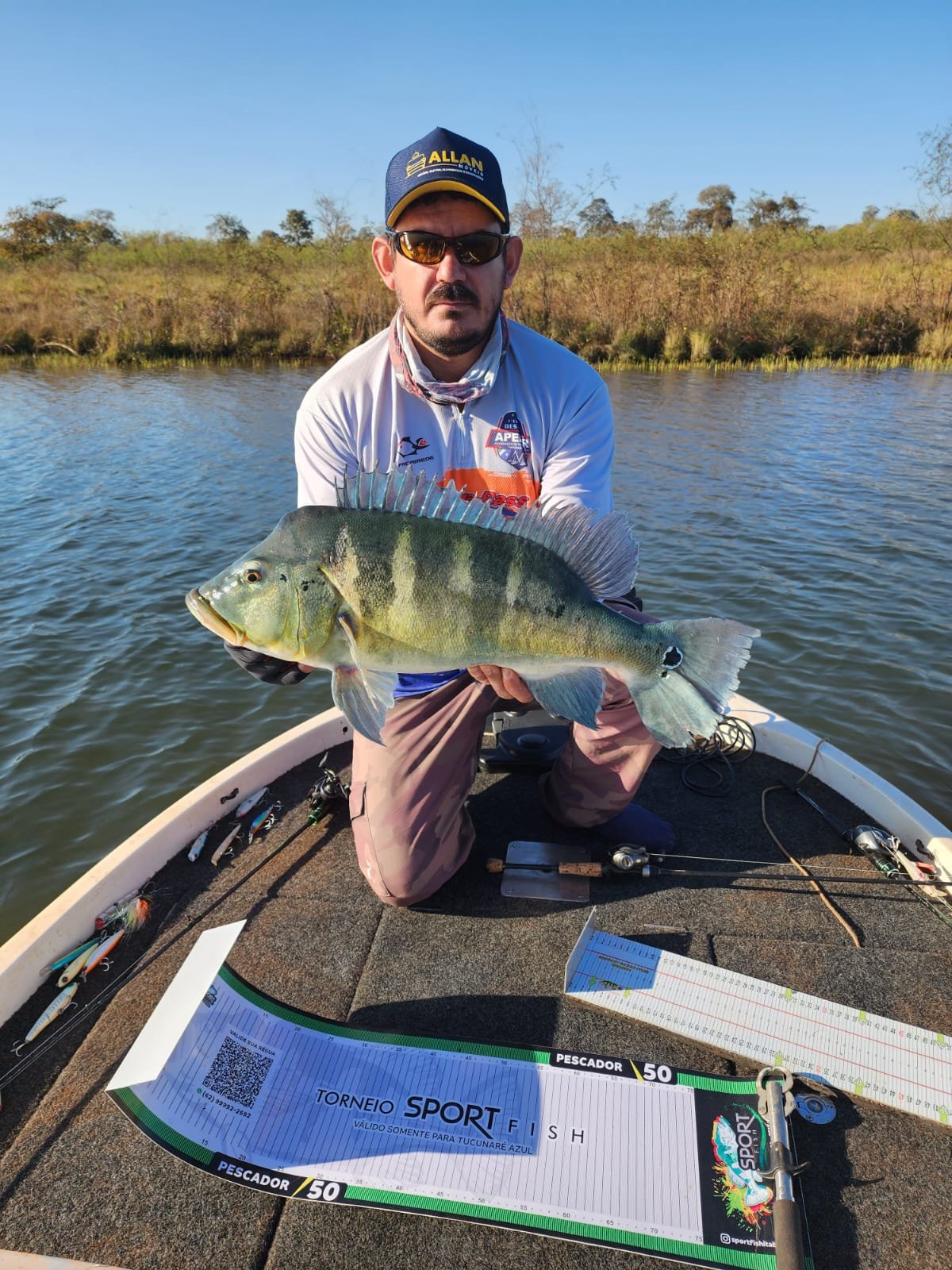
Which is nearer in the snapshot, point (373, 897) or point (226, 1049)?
point (226, 1049)

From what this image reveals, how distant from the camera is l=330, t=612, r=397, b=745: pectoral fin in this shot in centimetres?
250

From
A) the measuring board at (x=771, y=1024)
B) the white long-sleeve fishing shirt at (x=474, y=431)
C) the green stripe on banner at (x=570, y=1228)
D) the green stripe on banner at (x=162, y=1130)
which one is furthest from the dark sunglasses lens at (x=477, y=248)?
the green stripe on banner at (x=570, y=1228)

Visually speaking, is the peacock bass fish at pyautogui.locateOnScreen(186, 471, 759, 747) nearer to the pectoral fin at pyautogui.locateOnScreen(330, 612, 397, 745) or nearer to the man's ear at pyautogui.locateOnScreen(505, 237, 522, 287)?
the pectoral fin at pyautogui.locateOnScreen(330, 612, 397, 745)

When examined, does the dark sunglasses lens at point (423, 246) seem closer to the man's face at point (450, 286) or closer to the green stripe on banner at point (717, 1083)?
the man's face at point (450, 286)

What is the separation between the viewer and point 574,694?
2631mm

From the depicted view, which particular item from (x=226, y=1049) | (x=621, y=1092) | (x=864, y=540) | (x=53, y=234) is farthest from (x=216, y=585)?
(x=53, y=234)

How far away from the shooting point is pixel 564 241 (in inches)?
1101

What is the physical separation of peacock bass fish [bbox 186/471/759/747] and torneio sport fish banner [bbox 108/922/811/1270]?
3.55 ft

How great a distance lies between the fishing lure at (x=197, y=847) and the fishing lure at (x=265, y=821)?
21 centimetres

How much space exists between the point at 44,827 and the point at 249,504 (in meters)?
7.50

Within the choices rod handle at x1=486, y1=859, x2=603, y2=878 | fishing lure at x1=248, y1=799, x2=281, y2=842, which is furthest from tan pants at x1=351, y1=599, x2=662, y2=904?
fishing lure at x1=248, y1=799, x2=281, y2=842

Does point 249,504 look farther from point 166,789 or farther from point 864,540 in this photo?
point 864,540

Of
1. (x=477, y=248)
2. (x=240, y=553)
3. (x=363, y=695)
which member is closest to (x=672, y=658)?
(x=363, y=695)

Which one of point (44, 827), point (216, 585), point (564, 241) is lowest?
point (44, 827)
